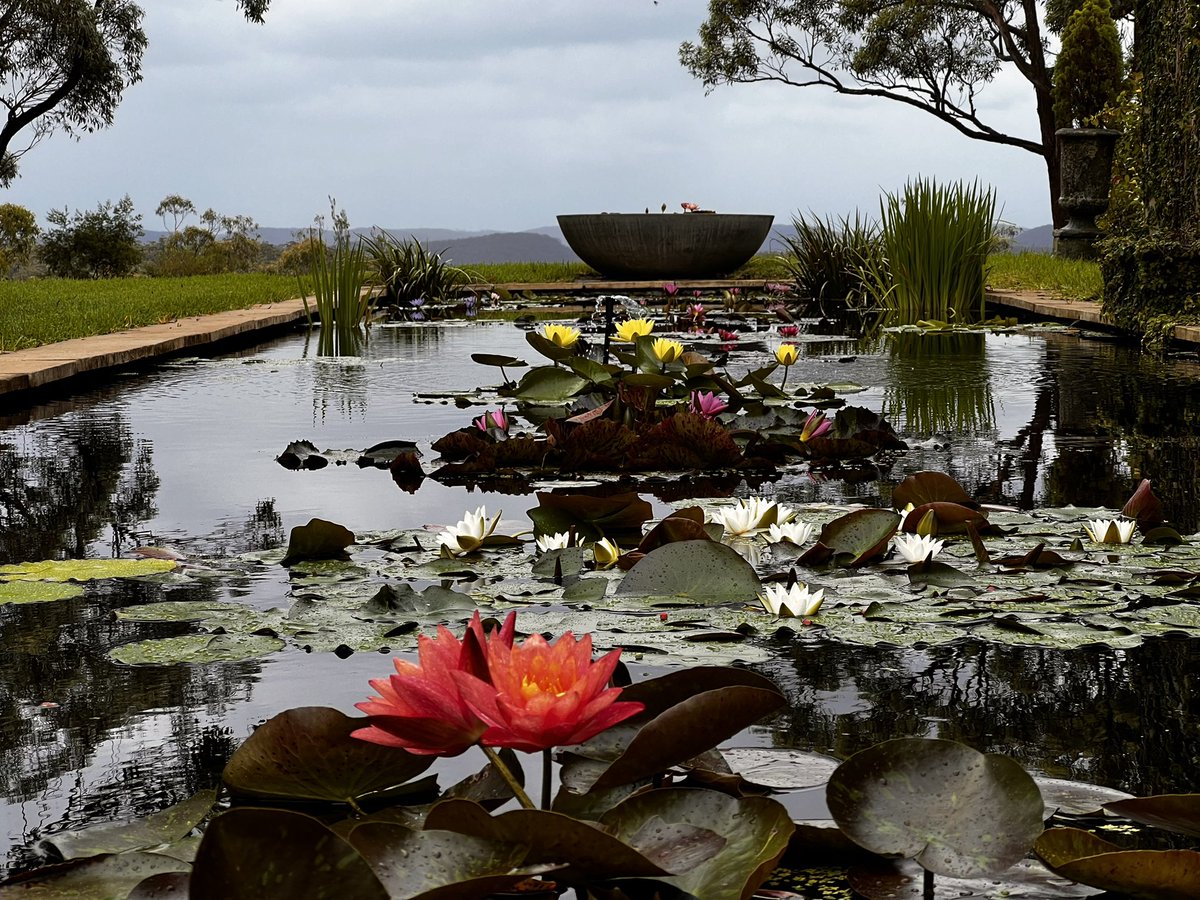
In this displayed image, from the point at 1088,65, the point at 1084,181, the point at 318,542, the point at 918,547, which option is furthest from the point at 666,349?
the point at 1088,65

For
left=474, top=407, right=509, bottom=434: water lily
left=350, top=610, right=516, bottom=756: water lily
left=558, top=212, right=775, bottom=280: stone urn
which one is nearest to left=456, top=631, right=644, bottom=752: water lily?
left=350, top=610, right=516, bottom=756: water lily

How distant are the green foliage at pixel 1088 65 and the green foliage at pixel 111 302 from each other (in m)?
10.5

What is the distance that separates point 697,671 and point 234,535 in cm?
191

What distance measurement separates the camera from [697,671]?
1249 millimetres

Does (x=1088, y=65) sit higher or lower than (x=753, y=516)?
higher

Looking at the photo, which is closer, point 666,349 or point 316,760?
point 316,760

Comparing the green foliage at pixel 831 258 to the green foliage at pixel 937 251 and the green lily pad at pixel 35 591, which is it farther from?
the green lily pad at pixel 35 591

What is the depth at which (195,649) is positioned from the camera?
1984 millimetres

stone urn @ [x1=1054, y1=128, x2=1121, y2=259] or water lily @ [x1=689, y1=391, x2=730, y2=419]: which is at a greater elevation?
stone urn @ [x1=1054, y1=128, x2=1121, y2=259]

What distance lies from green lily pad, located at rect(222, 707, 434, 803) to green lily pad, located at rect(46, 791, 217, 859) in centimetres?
7

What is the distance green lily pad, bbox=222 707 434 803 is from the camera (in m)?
1.24

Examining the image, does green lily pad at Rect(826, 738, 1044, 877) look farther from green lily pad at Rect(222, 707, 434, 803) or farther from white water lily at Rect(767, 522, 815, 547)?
white water lily at Rect(767, 522, 815, 547)

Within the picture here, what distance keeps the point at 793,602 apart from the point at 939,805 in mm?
919

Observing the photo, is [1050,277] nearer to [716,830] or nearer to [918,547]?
[918,547]
